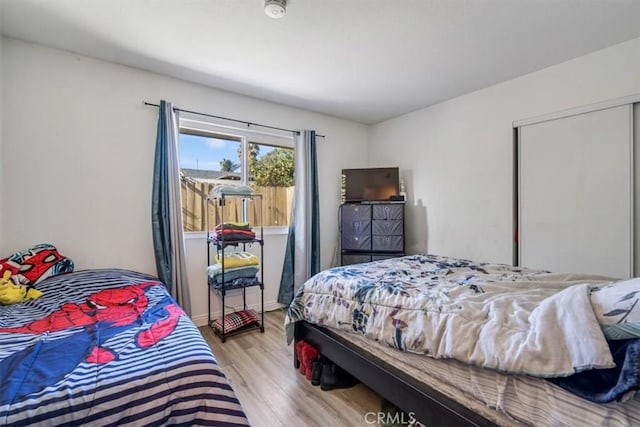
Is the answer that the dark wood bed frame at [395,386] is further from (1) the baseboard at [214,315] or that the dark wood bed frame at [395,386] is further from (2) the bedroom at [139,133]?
(2) the bedroom at [139,133]

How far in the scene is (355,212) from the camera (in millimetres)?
3639

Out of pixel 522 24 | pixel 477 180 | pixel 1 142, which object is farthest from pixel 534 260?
pixel 1 142

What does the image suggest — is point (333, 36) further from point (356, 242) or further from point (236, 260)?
point (356, 242)

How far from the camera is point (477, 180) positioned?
310 centimetres

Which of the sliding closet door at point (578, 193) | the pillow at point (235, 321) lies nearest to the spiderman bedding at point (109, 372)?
the pillow at point (235, 321)

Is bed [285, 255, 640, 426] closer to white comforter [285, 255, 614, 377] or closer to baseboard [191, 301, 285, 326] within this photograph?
white comforter [285, 255, 614, 377]

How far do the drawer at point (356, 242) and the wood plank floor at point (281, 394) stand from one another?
5.12 feet

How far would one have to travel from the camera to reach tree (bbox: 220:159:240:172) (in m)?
3.24

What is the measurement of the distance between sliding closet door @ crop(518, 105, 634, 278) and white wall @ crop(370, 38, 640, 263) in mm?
145

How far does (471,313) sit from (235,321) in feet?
7.35

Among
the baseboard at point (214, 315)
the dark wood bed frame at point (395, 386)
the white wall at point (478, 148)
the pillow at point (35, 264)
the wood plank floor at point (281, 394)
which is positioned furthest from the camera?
the baseboard at point (214, 315)

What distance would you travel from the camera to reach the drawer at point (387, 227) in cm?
344

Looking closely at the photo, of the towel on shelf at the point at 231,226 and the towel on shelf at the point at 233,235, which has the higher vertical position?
the towel on shelf at the point at 231,226

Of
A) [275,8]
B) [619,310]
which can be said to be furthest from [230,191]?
[619,310]
